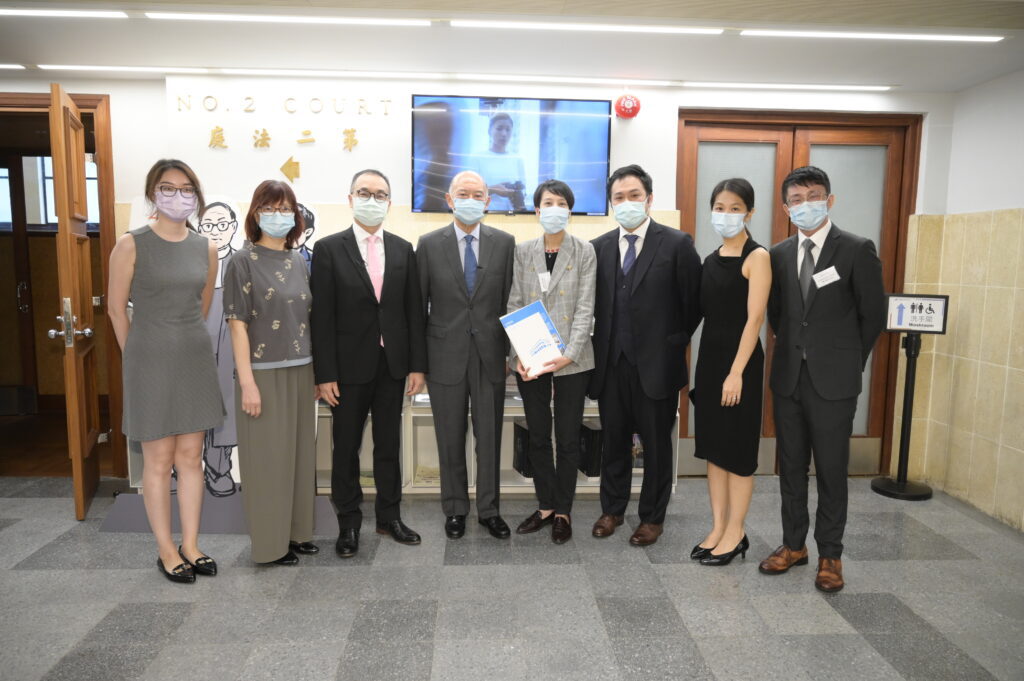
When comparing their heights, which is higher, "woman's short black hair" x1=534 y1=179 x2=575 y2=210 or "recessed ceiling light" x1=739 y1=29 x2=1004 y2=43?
"recessed ceiling light" x1=739 y1=29 x2=1004 y2=43

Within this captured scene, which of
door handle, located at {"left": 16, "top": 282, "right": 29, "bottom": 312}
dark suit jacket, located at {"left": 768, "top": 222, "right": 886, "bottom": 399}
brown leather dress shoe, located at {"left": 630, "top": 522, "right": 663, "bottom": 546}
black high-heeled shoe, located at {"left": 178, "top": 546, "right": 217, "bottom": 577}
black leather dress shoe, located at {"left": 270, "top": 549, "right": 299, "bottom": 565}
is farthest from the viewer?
door handle, located at {"left": 16, "top": 282, "right": 29, "bottom": 312}

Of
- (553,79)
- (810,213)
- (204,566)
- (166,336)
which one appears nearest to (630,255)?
(810,213)

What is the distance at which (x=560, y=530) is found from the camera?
3312mm

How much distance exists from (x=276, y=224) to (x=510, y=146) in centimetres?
184

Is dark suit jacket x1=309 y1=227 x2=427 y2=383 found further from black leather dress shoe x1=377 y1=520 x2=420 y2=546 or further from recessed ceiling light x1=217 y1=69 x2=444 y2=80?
recessed ceiling light x1=217 y1=69 x2=444 y2=80

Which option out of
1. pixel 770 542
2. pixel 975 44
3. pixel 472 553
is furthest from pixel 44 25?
pixel 975 44

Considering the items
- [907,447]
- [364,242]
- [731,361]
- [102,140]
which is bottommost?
[907,447]

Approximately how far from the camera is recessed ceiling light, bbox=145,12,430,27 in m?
3.07

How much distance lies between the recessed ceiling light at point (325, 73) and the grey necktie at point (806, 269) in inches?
97.6

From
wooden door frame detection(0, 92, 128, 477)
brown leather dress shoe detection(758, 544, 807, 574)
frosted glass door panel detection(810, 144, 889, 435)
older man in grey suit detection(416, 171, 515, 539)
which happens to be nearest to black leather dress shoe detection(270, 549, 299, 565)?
older man in grey suit detection(416, 171, 515, 539)

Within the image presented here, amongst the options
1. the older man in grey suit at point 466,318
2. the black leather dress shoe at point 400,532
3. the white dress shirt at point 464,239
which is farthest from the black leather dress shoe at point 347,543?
the white dress shirt at point 464,239

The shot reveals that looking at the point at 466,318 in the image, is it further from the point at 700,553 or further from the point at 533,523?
the point at 700,553

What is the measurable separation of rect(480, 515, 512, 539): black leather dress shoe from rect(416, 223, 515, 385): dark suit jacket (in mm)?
756

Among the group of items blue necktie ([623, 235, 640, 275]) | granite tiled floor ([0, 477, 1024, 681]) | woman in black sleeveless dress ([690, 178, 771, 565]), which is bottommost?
granite tiled floor ([0, 477, 1024, 681])
